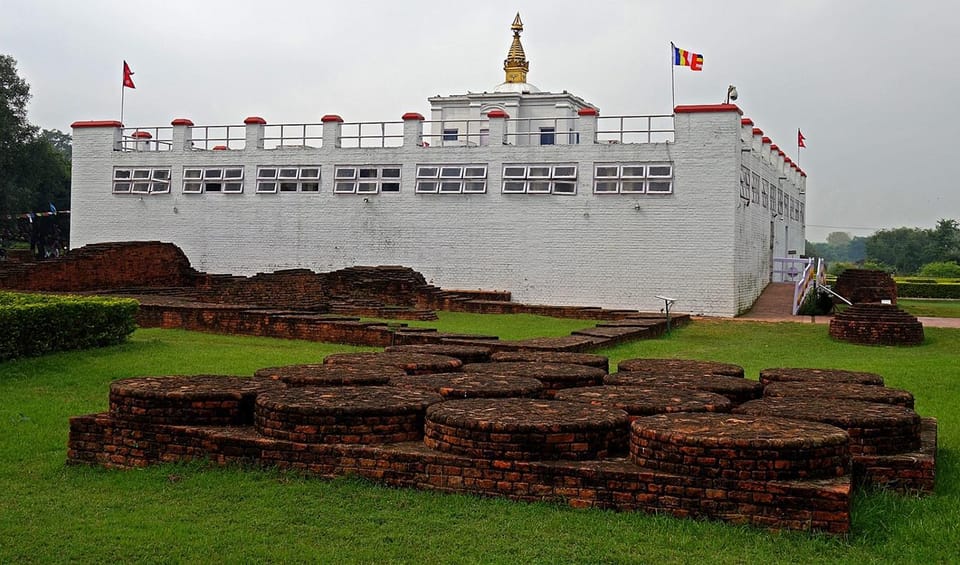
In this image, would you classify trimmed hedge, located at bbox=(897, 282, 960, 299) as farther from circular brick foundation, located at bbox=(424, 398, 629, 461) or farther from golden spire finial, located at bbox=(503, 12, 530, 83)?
circular brick foundation, located at bbox=(424, 398, 629, 461)

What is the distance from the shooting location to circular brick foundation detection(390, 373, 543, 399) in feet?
22.2

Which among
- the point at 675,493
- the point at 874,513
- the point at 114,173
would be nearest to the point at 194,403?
the point at 675,493

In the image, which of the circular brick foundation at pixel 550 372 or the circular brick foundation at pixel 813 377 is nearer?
the circular brick foundation at pixel 550 372

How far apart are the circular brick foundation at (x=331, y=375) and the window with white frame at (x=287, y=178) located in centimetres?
1843

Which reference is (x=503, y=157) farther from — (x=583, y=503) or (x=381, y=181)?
(x=583, y=503)

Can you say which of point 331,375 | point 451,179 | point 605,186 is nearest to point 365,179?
point 451,179

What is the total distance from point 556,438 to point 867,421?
1.95 meters

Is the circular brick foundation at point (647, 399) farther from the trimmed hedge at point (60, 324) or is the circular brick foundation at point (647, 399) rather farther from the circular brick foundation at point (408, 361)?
the trimmed hedge at point (60, 324)

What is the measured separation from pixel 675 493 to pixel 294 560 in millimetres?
1967

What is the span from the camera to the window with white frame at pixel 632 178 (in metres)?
22.4

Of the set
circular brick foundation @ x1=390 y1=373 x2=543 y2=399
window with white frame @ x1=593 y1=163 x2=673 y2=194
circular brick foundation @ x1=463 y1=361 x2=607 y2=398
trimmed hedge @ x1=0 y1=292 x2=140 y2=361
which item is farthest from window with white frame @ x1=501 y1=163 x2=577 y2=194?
circular brick foundation @ x1=390 y1=373 x2=543 y2=399

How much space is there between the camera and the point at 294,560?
4.39m

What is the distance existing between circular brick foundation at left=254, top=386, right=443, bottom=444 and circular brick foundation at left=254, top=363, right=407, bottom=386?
89 centimetres

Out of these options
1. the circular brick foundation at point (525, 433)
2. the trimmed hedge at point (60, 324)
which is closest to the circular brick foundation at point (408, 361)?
the circular brick foundation at point (525, 433)
